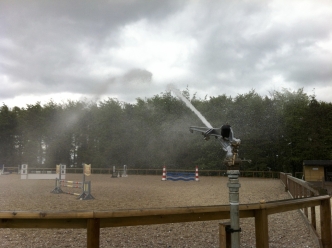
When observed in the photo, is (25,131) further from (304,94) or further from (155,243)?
(155,243)

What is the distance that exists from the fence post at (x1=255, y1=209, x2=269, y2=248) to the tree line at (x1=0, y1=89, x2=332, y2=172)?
27448 millimetres

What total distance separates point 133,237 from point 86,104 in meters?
38.9

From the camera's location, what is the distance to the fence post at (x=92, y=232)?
246 centimetres

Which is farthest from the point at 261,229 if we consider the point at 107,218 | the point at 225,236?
the point at 107,218

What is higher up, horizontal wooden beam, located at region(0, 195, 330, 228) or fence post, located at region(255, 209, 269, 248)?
horizontal wooden beam, located at region(0, 195, 330, 228)

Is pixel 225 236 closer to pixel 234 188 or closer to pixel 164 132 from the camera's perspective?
pixel 234 188

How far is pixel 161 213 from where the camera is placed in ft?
8.58

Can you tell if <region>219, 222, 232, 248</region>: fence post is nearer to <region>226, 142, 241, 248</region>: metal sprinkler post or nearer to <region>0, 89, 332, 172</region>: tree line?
<region>226, 142, 241, 248</region>: metal sprinkler post

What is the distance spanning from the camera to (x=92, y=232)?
2473 mm

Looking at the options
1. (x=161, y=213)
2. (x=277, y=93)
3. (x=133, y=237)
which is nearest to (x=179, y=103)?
(x=277, y=93)

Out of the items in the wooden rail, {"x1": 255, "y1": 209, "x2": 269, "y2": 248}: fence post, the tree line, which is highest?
→ the tree line

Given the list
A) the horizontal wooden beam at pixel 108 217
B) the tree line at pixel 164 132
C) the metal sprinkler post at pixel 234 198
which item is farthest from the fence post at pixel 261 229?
the tree line at pixel 164 132

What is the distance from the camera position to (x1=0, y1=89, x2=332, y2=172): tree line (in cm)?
2975

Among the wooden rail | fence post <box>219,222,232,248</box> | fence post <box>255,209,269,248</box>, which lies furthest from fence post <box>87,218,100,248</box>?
fence post <box>255,209,269,248</box>
